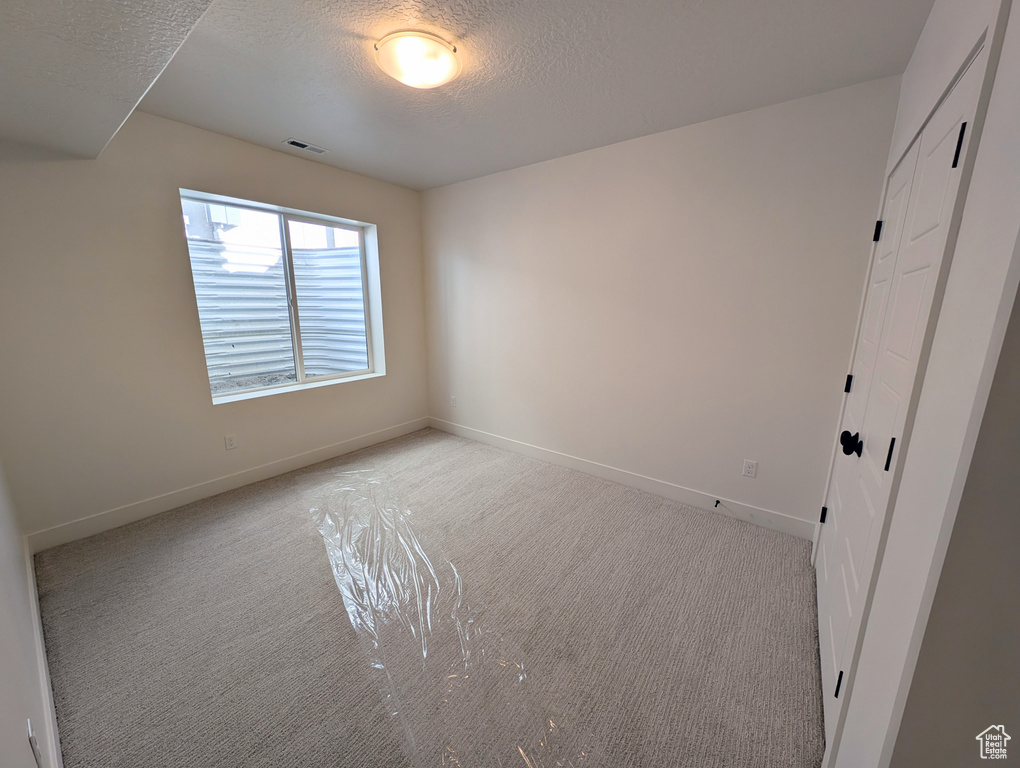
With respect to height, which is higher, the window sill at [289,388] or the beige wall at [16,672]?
the window sill at [289,388]

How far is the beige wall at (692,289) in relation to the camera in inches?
80.9

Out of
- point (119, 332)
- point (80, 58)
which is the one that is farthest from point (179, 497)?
point (80, 58)

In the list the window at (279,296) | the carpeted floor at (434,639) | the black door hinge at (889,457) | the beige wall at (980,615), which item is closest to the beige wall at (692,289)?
the carpeted floor at (434,639)

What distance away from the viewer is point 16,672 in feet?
3.19

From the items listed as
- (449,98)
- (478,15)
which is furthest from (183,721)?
(449,98)

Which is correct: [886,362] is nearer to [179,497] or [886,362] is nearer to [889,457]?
[889,457]

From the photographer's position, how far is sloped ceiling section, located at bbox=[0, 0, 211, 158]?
3.34 ft

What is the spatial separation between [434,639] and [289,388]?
99.3 inches

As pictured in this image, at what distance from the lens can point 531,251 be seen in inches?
128

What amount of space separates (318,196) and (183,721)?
3.34 m

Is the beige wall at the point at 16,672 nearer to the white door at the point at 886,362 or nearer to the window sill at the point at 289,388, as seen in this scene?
the window sill at the point at 289,388

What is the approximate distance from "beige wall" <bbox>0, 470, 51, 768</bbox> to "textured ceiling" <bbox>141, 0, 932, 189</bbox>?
2.15m

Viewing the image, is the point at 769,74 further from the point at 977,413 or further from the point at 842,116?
the point at 977,413

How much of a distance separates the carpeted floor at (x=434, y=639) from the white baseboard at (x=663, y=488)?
0.33 feet
